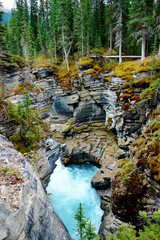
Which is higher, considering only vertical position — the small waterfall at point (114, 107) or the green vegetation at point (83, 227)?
the small waterfall at point (114, 107)

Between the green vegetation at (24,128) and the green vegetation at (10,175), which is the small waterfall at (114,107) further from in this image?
the green vegetation at (10,175)

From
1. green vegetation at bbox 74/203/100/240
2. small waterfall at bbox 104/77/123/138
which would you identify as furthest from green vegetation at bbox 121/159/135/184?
small waterfall at bbox 104/77/123/138

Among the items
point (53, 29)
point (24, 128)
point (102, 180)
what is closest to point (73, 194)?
point (102, 180)

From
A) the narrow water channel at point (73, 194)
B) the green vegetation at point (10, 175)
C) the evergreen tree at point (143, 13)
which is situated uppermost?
the evergreen tree at point (143, 13)

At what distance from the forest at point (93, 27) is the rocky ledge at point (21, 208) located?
18.1m

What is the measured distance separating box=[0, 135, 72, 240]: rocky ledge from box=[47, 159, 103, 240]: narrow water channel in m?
9.19

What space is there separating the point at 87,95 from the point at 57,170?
14551 millimetres

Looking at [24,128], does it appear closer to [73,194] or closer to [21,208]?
[21,208]

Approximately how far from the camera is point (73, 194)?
1592cm

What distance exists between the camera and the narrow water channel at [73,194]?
13234mm

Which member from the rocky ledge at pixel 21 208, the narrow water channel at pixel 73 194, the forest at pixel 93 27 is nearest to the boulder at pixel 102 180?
the narrow water channel at pixel 73 194

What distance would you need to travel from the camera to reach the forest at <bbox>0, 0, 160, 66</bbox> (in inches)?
728

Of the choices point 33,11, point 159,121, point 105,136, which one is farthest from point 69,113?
point 33,11

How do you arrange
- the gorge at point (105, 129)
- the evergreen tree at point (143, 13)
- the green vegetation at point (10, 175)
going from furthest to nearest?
the evergreen tree at point (143, 13) < the gorge at point (105, 129) < the green vegetation at point (10, 175)
